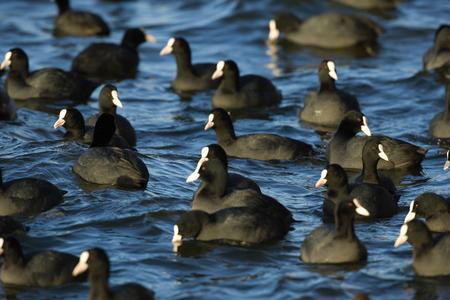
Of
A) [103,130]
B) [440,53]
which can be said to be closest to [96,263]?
[103,130]

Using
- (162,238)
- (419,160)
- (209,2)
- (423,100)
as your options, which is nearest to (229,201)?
(162,238)

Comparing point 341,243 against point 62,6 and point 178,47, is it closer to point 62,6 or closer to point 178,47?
point 178,47

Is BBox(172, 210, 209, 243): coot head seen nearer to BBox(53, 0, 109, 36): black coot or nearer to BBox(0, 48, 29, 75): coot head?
BBox(0, 48, 29, 75): coot head

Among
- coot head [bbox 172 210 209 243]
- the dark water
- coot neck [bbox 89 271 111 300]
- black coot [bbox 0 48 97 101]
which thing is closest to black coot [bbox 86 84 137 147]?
the dark water

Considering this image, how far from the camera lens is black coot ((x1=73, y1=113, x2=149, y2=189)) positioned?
42.5 ft

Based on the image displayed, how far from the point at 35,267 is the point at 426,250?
3.29 meters

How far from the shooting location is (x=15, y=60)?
17.6m

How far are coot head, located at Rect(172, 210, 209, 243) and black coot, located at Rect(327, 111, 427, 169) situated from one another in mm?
3385

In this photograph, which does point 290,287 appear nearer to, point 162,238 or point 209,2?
point 162,238

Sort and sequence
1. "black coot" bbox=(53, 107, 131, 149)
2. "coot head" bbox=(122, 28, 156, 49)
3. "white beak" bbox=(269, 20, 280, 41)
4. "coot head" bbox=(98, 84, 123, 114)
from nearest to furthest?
"black coot" bbox=(53, 107, 131, 149)
"coot head" bbox=(98, 84, 123, 114)
"coot head" bbox=(122, 28, 156, 49)
"white beak" bbox=(269, 20, 280, 41)

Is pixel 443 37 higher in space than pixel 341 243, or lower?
higher

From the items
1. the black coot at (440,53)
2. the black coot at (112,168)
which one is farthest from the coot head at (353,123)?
the black coot at (440,53)

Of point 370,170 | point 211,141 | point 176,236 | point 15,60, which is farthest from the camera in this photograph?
point 15,60

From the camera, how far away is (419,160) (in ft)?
46.6
